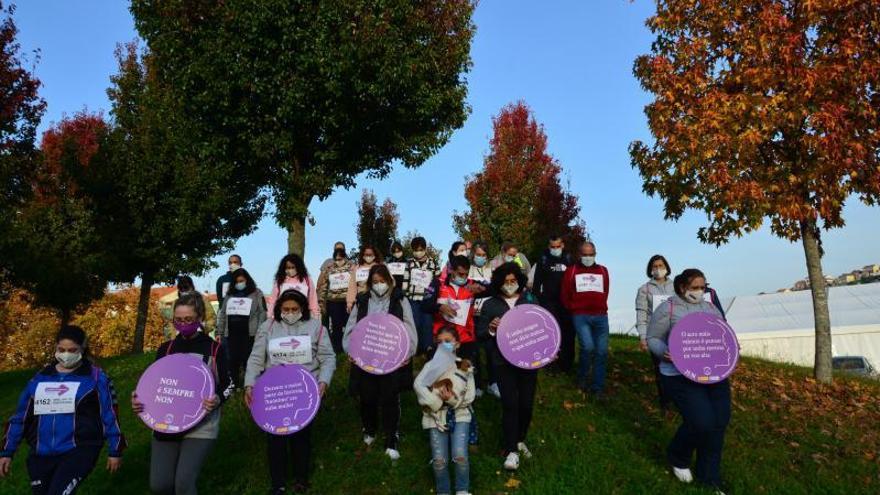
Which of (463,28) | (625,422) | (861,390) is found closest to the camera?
(625,422)

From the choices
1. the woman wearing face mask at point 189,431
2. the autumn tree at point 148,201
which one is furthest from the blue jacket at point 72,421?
the autumn tree at point 148,201

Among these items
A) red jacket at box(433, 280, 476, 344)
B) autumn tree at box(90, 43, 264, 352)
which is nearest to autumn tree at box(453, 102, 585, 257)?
autumn tree at box(90, 43, 264, 352)

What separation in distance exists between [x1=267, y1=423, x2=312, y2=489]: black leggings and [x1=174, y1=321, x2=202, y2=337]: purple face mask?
1390 millimetres

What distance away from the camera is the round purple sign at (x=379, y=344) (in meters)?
7.15

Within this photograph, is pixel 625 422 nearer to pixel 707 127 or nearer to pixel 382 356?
pixel 382 356

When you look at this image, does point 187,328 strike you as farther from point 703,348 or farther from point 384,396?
point 703,348

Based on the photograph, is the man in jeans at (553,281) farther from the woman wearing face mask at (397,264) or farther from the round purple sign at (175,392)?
the round purple sign at (175,392)

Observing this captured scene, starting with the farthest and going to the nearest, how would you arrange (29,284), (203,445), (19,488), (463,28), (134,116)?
(134,116) < (29,284) < (463,28) < (19,488) < (203,445)

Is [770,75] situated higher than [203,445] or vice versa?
[770,75]

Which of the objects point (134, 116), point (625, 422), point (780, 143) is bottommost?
point (625, 422)

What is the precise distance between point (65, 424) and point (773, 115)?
37.2 ft

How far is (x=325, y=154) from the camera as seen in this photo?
52.3 feet

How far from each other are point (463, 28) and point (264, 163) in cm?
673

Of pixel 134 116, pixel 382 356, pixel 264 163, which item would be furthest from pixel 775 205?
pixel 134 116
